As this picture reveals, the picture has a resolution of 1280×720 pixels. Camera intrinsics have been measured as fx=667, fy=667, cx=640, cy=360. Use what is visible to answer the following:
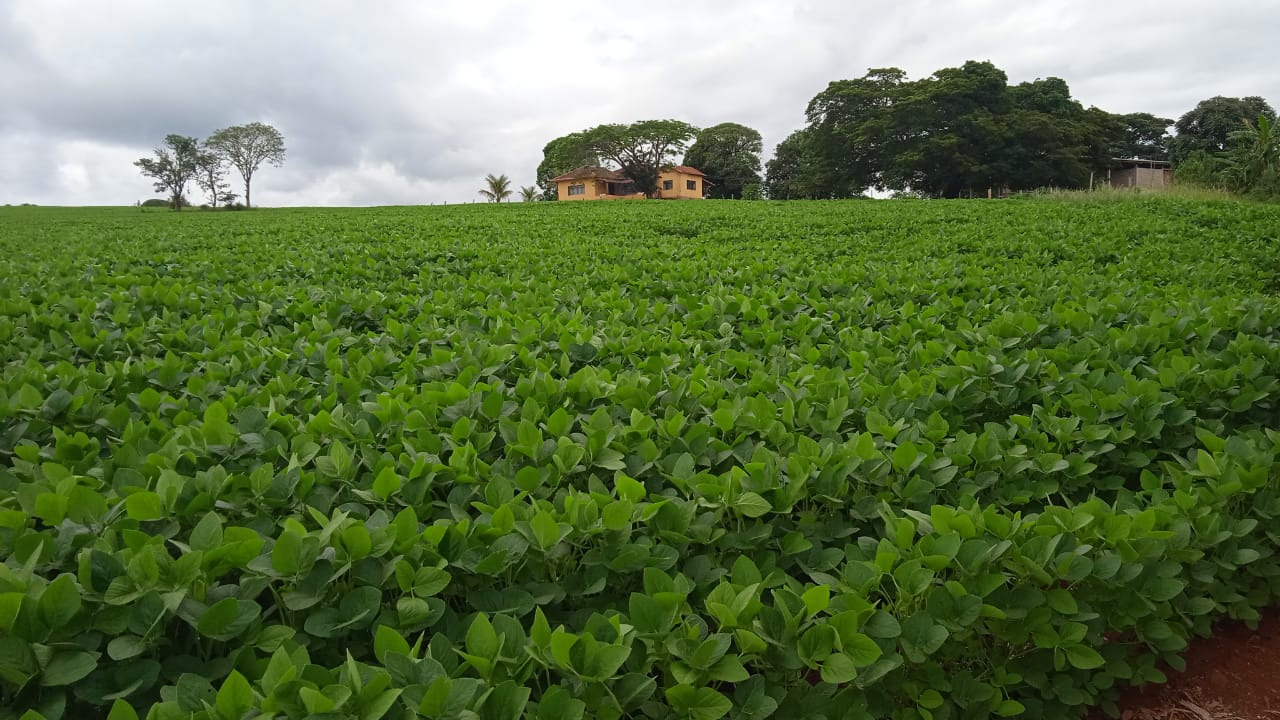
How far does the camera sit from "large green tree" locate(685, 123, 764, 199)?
62.8 meters

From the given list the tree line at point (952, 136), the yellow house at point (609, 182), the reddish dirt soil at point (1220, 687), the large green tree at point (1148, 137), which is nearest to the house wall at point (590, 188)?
the yellow house at point (609, 182)

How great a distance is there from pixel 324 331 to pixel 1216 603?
459 centimetres

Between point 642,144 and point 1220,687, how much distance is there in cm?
5479

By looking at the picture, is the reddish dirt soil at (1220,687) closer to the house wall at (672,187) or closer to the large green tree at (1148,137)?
the house wall at (672,187)

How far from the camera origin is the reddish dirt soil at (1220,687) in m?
2.14

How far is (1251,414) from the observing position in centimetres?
318

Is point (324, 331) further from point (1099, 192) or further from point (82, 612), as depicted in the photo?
point (1099, 192)

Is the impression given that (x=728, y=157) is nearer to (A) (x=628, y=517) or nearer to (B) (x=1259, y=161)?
(B) (x=1259, y=161)

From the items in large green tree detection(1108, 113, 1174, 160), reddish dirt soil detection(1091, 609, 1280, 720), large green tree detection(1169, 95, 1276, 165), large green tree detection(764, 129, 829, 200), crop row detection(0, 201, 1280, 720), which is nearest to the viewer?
crop row detection(0, 201, 1280, 720)

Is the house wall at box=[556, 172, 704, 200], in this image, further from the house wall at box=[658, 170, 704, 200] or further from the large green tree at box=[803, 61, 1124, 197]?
the large green tree at box=[803, 61, 1124, 197]

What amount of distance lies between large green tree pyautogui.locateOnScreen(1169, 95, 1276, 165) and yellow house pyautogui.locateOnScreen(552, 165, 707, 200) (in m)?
37.2

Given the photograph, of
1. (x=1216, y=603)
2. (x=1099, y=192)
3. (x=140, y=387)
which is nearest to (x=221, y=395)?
(x=140, y=387)

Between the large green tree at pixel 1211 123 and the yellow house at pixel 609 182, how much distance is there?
37.2 m

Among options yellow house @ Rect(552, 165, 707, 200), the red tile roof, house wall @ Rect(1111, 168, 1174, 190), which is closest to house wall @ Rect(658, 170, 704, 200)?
yellow house @ Rect(552, 165, 707, 200)
